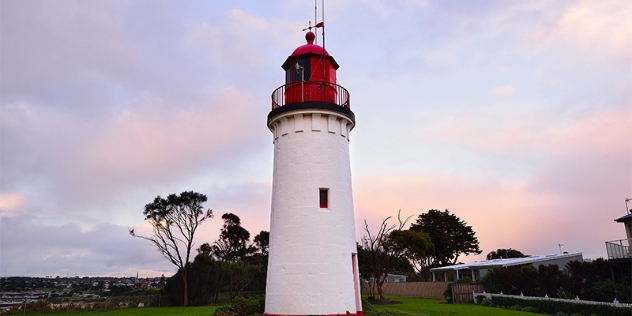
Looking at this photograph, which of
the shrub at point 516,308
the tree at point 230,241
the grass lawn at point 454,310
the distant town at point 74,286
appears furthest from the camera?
the tree at point 230,241

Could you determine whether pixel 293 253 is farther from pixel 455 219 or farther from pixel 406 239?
pixel 455 219

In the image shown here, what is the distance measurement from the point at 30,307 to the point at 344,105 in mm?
27799

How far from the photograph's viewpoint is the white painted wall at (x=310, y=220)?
12.6m

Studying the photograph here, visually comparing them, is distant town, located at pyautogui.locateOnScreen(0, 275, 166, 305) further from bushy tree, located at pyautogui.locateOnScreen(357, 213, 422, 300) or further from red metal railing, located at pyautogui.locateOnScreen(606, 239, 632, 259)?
red metal railing, located at pyautogui.locateOnScreen(606, 239, 632, 259)

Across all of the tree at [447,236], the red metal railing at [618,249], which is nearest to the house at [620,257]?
the red metal railing at [618,249]

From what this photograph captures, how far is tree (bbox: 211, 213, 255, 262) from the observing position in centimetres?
5294

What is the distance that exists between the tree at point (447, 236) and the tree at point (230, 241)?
2301 cm

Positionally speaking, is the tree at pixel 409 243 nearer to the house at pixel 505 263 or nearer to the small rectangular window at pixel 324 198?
the house at pixel 505 263

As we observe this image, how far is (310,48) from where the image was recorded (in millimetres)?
14672

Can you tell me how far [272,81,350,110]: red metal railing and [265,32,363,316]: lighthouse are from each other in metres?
0.03

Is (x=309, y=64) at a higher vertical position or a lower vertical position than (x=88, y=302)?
higher

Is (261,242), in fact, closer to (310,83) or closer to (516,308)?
(516,308)

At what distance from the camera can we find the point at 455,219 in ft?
189

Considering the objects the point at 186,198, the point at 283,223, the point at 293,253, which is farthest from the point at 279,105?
the point at 186,198
